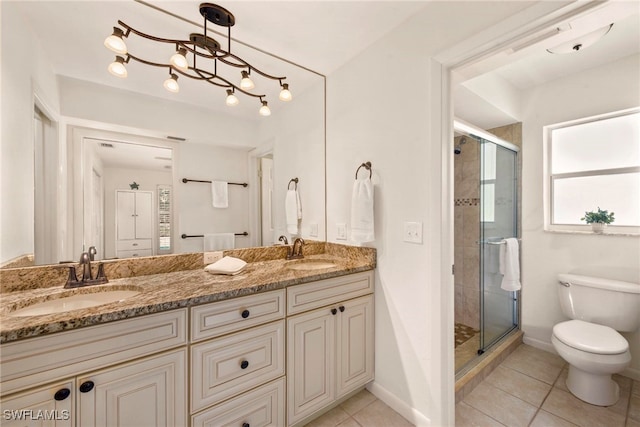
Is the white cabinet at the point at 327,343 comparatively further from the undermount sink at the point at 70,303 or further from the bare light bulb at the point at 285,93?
the bare light bulb at the point at 285,93

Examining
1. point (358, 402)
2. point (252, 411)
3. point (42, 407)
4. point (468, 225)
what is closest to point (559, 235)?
point (468, 225)

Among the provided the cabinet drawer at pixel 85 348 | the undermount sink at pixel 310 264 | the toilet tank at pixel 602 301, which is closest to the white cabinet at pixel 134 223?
the cabinet drawer at pixel 85 348

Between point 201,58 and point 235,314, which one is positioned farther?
point 201,58

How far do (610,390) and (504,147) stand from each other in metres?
1.91

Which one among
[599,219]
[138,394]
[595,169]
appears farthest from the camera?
[595,169]

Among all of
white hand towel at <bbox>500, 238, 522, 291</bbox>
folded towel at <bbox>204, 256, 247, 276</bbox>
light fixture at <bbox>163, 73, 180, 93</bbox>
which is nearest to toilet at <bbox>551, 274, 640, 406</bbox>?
white hand towel at <bbox>500, 238, 522, 291</bbox>

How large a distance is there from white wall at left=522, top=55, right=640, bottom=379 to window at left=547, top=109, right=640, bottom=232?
0.11 metres

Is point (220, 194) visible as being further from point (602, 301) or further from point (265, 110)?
point (602, 301)

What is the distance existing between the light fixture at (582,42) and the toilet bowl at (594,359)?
190 cm

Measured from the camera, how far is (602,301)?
1842 mm

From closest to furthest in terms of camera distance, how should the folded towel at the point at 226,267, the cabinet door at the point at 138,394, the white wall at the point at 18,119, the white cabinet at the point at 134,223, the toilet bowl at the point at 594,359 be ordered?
1. the cabinet door at the point at 138,394
2. the white wall at the point at 18,119
3. the white cabinet at the point at 134,223
4. the folded towel at the point at 226,267
5. the toilet bowl at the point at 594,359

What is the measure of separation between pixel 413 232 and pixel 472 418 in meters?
1.18

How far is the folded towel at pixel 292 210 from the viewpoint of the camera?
204 cm

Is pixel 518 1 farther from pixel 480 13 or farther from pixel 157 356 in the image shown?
pixel 157 356
